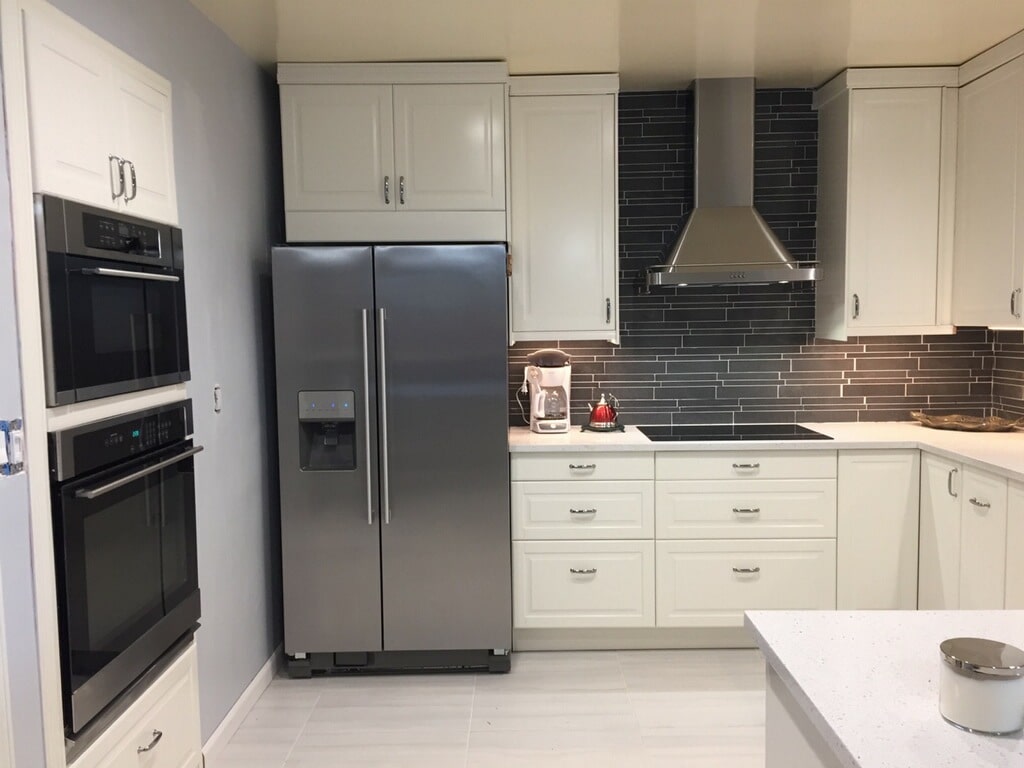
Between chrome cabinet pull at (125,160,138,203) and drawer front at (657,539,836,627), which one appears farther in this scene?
drawer front at (657,539,836,627)

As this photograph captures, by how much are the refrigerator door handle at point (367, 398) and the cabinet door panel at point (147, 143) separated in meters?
1.01

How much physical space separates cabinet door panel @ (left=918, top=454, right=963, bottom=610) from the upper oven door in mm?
2733

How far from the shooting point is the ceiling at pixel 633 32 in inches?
107

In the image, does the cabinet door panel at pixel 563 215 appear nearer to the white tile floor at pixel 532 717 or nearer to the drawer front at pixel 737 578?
the drawer front at pixel 737 578

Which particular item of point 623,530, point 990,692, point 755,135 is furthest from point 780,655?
point 755,135

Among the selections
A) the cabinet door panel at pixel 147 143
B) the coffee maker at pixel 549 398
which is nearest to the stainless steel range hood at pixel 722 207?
the coffee maker at pixel 549 398

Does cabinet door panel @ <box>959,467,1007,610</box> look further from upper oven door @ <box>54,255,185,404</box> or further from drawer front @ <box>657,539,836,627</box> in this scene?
upper oven door @ <box>54,255,185,404</box>

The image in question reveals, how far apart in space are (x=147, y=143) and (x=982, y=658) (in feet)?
6.78

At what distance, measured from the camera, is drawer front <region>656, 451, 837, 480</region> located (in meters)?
3.41

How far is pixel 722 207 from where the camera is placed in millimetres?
3645

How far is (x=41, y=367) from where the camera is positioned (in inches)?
63.9

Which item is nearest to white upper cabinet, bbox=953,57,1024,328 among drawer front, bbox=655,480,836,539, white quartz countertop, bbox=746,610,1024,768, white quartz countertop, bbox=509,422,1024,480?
white quartz countertop, bbox=509,422,1024,480

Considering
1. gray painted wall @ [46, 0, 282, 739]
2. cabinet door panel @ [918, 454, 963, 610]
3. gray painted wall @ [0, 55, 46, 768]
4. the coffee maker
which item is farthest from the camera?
the coffee maker

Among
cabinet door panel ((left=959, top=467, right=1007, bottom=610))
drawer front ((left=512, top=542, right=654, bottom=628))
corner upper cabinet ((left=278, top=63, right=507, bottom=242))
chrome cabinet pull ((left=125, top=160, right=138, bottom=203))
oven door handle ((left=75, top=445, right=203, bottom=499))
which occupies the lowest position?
drawer front ((left=512, top=542, right=654, bottom=628))
